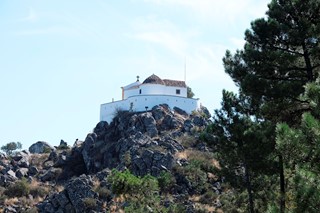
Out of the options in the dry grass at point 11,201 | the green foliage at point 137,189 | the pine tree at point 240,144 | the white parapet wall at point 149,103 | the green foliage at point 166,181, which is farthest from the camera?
the white parapet wall at point 149,103

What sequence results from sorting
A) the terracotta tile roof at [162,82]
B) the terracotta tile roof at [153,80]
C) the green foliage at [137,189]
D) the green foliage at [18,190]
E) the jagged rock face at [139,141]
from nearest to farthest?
1. the green foliage at [137,189]
2. the jagged rock face at [139,141]
3. the green foliage at [18,190]
4. the terracotta tile roof at [153,80]
5. the terracotta tile roof at [162,82]

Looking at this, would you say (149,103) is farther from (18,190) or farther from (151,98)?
(18,190)

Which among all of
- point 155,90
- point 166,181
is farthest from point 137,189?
point 155,90

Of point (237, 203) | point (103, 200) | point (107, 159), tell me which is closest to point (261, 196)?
point (237, 203)

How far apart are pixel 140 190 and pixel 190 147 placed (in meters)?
18.2

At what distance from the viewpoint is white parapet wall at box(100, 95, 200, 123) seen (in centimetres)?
5809

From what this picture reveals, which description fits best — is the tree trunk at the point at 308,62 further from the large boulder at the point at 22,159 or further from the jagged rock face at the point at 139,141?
the large boulder at the point at 22,159

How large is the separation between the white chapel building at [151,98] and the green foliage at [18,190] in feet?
42.5

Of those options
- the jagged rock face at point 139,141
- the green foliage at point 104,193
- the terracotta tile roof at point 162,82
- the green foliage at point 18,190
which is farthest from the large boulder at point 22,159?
the green foliage at point 104,193

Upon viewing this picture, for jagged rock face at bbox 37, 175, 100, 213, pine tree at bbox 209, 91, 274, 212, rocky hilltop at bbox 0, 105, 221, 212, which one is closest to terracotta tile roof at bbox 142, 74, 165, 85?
rocky hilltop at bbox 0, 105, 221, 212

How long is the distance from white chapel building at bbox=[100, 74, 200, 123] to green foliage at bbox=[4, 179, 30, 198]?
12945 mm

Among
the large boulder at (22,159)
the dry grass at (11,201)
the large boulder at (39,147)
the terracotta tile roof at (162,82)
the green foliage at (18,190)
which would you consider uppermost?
the terracotta tile roof at (162,82)

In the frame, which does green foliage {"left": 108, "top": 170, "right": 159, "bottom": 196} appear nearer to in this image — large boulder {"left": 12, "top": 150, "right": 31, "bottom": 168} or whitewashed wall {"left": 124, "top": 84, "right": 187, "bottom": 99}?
whitewashed wall {"left": 124, "top": 84, "right": 187, "bottom": 99}

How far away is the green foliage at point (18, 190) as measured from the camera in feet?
167
